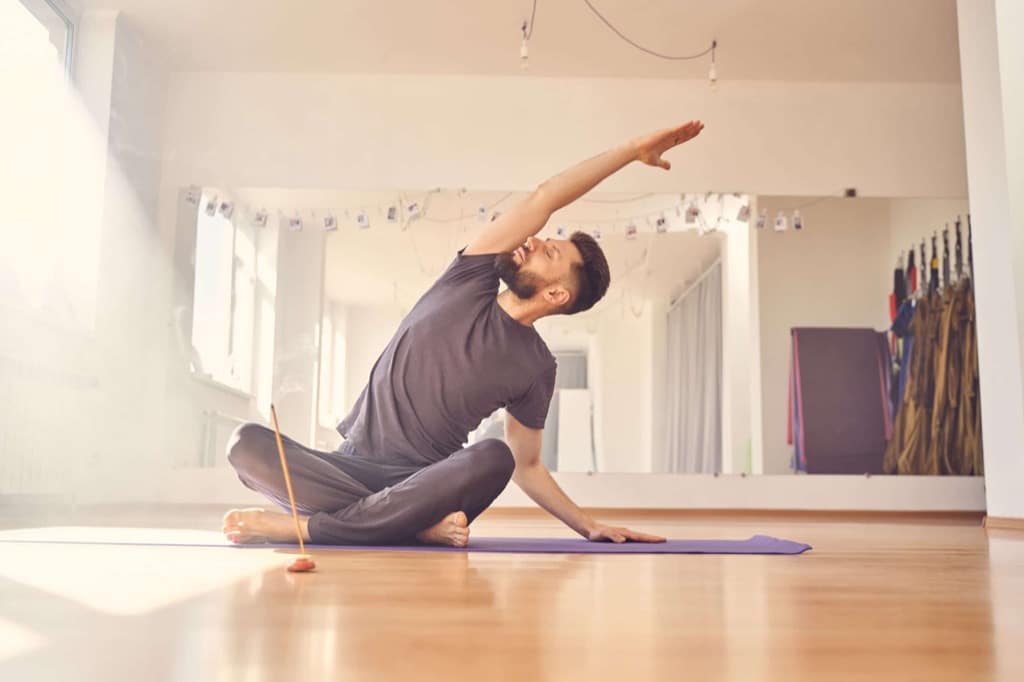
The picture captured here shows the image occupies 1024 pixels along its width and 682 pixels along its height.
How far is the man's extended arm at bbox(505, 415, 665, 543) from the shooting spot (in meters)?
2.44

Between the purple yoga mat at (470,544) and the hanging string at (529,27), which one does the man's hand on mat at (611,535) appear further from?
the hanging string at (529,27)

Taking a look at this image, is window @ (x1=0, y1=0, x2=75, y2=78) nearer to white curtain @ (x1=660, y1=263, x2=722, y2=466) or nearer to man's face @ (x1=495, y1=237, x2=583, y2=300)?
man's face @ (x1=495, y1=237, x2=583, y2=300)

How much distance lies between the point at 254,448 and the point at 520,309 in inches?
27.3

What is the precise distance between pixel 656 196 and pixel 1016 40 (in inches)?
138

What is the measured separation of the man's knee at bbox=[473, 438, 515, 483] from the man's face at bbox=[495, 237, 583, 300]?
389 mm

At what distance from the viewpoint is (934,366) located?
5.72 meters

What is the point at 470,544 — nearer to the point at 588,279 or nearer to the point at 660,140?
the point at 588,279

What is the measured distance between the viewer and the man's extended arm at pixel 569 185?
7.34ft

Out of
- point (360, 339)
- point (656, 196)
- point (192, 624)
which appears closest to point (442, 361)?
point (192, 624)

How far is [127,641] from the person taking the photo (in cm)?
85

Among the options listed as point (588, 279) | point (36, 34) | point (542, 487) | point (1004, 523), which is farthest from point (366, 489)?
point (36, 34)

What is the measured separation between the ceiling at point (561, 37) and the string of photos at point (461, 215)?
0.78 m

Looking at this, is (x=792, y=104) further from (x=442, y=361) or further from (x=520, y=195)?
(x=442, y=361)

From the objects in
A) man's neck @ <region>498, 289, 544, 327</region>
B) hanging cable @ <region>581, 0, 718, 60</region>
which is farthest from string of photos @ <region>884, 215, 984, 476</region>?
man's neck @ <region>498, 289, 544, 327</region>
